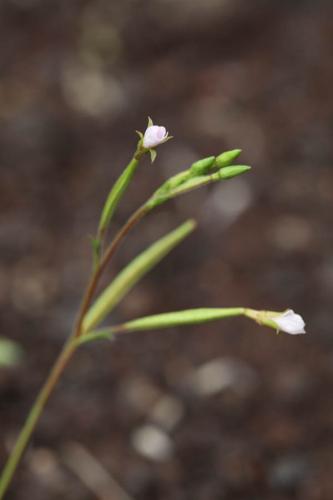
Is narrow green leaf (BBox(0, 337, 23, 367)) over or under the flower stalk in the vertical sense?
over

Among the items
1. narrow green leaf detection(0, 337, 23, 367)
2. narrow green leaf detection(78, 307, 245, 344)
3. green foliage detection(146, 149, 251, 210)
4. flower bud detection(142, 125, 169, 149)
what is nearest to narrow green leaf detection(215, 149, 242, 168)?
green foliage detection(146, 149, 251, 210)

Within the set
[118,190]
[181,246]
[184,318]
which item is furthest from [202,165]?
[181,246]

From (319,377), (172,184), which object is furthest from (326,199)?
(172,184)

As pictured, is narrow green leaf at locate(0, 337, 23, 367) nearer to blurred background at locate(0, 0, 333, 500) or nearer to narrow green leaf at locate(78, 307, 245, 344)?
blurred background at locate(0, 0, 333, 500)

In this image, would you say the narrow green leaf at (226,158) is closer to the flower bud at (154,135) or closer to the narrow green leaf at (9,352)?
the flower bud at (154,135)

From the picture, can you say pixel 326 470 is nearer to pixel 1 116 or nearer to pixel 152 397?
pixel 152 397

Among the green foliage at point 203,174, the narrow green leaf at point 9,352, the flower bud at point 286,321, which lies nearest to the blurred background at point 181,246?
the narrow green leaf at point 9,352
